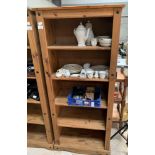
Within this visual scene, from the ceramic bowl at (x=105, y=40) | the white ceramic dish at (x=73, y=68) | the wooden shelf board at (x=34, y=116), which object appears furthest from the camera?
the wooden shelf board at (x=34, y=116)

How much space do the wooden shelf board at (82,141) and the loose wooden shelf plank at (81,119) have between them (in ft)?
0.97

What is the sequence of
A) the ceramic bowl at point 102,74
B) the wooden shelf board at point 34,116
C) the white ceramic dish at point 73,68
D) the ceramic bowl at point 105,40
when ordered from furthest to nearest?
the wooden shelf board at point 34,116 → the white ceramic dish at point 73,68 → the ceramic bowl at point 102,74 → the ceramic bowl at point 105,40

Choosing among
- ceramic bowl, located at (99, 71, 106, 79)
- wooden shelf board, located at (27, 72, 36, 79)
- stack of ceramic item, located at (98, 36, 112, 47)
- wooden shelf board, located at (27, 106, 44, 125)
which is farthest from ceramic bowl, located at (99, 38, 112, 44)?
wooden shelf board, located at (27, 106, 44, 125)

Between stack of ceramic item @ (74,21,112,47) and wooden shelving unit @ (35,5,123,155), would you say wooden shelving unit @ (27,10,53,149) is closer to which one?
wooden shelving unit @ (35,5,123,155)

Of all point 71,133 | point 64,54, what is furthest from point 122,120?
point 64,54

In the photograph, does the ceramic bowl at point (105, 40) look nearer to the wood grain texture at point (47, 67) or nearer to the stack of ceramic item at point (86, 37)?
the stack of ceramic item at point (86, 37)

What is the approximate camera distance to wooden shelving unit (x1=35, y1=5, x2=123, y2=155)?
1.29m

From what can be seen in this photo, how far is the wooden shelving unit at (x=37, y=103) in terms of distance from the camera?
139 cm

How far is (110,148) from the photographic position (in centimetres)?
186

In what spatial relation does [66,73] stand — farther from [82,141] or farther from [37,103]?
[82,141]

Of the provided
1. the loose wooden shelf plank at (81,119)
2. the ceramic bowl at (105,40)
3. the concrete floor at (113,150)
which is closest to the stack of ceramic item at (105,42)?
the ceramic bowl at (105,40)

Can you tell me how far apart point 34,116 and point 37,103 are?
28cm
